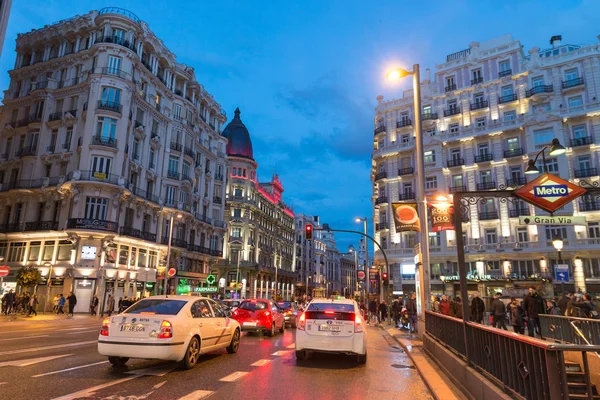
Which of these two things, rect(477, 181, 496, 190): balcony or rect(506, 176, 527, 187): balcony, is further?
rect(477, 181, 496, 190): balcony

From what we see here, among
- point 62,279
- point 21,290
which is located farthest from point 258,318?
point 21,290

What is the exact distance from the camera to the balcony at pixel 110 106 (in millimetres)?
37438

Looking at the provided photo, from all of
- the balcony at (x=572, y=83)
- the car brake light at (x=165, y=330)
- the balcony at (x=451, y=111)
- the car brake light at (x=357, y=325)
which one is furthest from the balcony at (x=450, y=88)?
the car brake light at (x=165, y=330)

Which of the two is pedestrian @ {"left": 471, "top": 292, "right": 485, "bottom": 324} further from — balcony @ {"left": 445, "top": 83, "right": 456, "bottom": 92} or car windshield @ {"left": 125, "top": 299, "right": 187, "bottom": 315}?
balcony @ {"left": 445, "top": 83, "right": 456, "bottom": 92}

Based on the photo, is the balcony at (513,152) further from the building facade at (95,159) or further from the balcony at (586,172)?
the building facade at (95,159)

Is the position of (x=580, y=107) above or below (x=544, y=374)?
above

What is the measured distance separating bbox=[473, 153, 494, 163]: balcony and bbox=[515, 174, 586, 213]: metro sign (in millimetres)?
39266

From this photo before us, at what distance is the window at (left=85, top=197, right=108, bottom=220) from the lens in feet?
118

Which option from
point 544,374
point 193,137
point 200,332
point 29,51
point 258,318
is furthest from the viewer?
point 193,137

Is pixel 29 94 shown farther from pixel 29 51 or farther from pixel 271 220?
pixel 271 220

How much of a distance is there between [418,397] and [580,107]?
44293 mm

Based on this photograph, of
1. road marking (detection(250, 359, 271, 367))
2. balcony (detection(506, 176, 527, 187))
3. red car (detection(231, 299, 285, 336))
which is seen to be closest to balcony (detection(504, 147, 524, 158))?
balcony (detection(506, 176, 527, 187))

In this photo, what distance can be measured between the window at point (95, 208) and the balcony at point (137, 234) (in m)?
2.37

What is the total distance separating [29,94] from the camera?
42.5 metres
